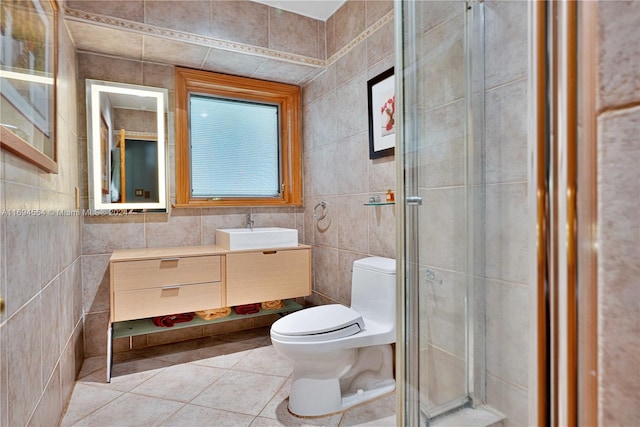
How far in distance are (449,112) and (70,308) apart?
7.00ft

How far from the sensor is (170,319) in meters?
2.53

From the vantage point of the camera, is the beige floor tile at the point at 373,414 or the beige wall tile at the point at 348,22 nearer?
the beige floor tile at the point at 373,414

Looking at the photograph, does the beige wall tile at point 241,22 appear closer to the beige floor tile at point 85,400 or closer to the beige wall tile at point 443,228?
the beige wall tile at point 443,228

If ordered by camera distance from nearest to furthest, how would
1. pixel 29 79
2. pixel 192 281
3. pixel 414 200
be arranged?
pixel 414 200
pixel 29 79
pixel 192 281

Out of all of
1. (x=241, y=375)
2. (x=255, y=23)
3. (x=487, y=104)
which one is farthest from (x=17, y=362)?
(x=255, y=23)

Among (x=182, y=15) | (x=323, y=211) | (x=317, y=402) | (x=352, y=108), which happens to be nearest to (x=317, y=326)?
(x=317, y=402)

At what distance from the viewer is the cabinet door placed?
8.13 ft

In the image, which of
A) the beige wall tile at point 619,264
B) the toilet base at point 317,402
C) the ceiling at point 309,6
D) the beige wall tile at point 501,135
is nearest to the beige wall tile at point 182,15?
the ceiling at point 309,6

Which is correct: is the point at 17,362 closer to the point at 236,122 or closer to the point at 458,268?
the point at 458,268

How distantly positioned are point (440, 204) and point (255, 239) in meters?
1.74

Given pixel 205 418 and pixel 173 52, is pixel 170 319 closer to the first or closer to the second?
pixel 205 418

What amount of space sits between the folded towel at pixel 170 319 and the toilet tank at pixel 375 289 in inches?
49.0

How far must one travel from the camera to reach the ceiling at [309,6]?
251cm

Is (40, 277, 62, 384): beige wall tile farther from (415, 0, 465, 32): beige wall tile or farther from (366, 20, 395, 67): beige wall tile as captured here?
(366, 20, 395, 67): beige wall tile
